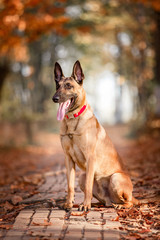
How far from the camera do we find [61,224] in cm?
389

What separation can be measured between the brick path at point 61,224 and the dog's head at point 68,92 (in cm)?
134

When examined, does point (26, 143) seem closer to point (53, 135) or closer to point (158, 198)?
point (53, 135)

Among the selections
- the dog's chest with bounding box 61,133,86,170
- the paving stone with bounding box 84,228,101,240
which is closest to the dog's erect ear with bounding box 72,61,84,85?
the dog's chest with bounding box 61,133,86,170

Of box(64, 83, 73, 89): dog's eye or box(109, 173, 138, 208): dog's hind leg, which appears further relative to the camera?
box(109, 173, 138, 208): dog's hind leg

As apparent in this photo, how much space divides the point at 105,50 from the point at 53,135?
1354 centimetres

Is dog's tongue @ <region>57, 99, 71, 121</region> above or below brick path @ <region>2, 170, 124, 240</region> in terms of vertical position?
above

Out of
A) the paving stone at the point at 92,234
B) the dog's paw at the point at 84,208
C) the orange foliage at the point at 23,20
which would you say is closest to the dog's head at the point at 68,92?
the dog's paw at the point at 84,208

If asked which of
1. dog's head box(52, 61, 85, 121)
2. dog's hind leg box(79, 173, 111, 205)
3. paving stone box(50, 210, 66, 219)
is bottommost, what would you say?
paving stone box(50, 210, 66, 219)

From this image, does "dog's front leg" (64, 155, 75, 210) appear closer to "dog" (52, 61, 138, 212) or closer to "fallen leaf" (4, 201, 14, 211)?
"dog" (52, 61, 138, 212)

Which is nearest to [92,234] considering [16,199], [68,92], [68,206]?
[68,206]

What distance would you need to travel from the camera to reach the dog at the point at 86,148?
4.25m

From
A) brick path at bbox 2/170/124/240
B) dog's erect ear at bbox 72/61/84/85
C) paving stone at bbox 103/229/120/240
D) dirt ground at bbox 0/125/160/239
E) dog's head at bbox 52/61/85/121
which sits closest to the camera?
paving stone at bbox 103/229/120/240

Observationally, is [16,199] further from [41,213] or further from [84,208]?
[84,208]

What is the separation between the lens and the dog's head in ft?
13.3
